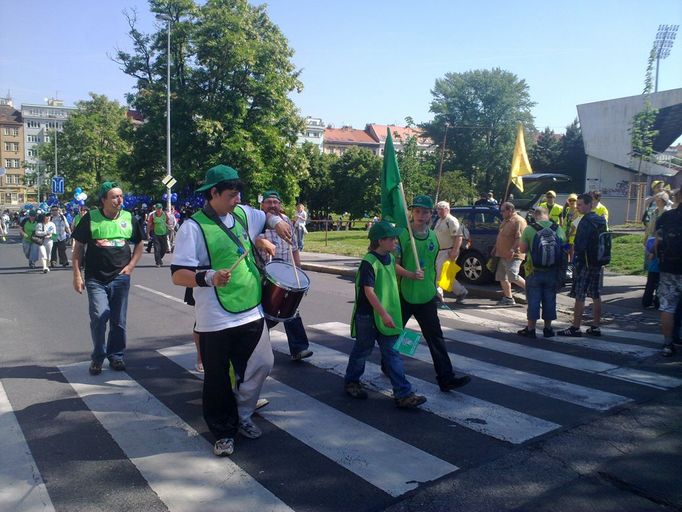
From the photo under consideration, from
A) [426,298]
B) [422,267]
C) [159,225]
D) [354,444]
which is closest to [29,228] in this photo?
[159,225]

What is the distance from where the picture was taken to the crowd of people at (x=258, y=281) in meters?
4.04

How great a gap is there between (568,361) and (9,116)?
132 meters

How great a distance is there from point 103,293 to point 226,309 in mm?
2621

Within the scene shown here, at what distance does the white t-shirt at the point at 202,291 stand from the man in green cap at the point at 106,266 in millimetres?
2292

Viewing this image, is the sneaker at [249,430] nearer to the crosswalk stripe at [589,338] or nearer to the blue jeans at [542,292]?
the blue jeans at [542,292]

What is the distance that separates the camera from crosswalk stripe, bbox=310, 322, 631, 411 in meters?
5.17

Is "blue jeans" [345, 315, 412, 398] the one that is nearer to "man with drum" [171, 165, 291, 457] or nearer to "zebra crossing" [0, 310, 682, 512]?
"zebra crossing" [0, 310, 682, 512]

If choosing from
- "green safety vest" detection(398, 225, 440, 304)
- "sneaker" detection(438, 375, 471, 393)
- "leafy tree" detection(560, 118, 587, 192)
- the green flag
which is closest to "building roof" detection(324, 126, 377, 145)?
"leafy tree" detection(560, 118, 587, 192)

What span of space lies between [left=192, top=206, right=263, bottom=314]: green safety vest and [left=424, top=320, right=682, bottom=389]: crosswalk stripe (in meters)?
3.98

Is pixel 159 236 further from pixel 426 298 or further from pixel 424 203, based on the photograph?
pixel 426 298

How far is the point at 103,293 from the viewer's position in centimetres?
601

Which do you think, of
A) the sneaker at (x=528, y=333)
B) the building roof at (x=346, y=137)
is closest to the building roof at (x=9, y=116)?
the building roof at (x=346, y=137)

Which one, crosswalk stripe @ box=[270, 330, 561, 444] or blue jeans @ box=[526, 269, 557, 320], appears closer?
crosswalk stripe @ box=[270, 330, 561, 444]

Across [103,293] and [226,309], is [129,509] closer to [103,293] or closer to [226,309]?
[226,309]
